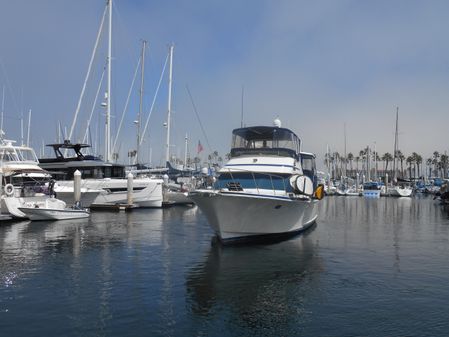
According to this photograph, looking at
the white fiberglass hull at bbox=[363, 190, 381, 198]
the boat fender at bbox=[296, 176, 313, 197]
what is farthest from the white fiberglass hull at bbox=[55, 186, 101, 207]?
the white fiberglass hull at bbox=[363, 190, 381, 198]

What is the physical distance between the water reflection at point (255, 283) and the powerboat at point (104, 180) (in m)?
24.0

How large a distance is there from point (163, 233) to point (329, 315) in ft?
52.5

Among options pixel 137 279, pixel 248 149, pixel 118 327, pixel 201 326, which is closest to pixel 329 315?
pixel 201 326

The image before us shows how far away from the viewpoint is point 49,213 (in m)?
30.3

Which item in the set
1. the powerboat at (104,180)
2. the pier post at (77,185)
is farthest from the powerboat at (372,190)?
the pier post at (77,185)

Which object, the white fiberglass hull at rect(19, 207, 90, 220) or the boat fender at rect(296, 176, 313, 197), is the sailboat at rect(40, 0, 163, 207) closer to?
the white fiberglass hull at rect(19, 207, 90, 220)

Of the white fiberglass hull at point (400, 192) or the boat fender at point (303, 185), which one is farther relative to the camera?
the white fiberglass hull at point (400, 192)

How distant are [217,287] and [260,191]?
772 cm

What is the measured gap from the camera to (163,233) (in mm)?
25531

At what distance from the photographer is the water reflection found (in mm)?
10812

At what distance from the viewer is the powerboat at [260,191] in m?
18.9

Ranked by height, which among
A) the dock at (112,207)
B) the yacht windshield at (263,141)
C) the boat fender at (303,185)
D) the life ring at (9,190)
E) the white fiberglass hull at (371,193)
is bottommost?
the white fiberglass hull at (371,193)

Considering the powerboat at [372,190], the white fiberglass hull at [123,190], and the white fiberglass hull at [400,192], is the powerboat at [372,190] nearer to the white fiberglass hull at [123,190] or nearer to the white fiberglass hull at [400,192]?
the white fiberglass hull at [400,192]

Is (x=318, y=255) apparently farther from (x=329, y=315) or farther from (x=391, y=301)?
(x=329, y=315)
